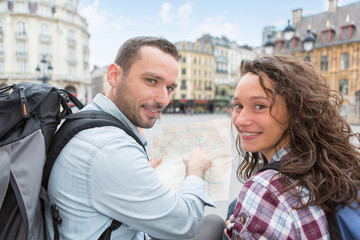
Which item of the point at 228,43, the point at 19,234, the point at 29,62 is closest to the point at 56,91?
the point at 19,234

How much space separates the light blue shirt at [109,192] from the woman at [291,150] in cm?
34

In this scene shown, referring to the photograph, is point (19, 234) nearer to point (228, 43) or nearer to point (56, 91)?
point (56, 91)

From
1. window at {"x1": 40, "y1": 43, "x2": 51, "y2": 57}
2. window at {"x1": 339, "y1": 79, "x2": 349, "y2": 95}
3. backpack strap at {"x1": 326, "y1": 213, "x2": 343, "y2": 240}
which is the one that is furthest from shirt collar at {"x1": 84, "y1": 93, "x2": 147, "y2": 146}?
window at {"x1": 40, "y1": 43, "x2": 51, "y2": 57}

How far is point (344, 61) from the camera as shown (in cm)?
2608

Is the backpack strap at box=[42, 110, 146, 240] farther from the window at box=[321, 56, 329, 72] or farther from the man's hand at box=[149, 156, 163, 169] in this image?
the window at box=[321, 56, 329, 72]

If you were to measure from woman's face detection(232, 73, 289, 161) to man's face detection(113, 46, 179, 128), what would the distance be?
0.59 meters

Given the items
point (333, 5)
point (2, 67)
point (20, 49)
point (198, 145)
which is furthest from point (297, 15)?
point (2, 67)

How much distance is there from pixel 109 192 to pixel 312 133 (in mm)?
1100

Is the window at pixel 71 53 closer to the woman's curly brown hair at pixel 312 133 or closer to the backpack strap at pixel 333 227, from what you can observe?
the woman's curly brown hair at pixel 312 133

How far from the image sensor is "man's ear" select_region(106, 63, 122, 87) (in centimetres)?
176

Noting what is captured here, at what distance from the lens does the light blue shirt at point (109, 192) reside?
1.16 m

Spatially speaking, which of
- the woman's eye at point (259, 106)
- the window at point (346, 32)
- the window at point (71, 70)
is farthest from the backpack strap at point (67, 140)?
the window at point (71, 70)

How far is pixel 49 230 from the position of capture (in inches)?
50.8

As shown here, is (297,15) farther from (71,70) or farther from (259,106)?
(259,106)
